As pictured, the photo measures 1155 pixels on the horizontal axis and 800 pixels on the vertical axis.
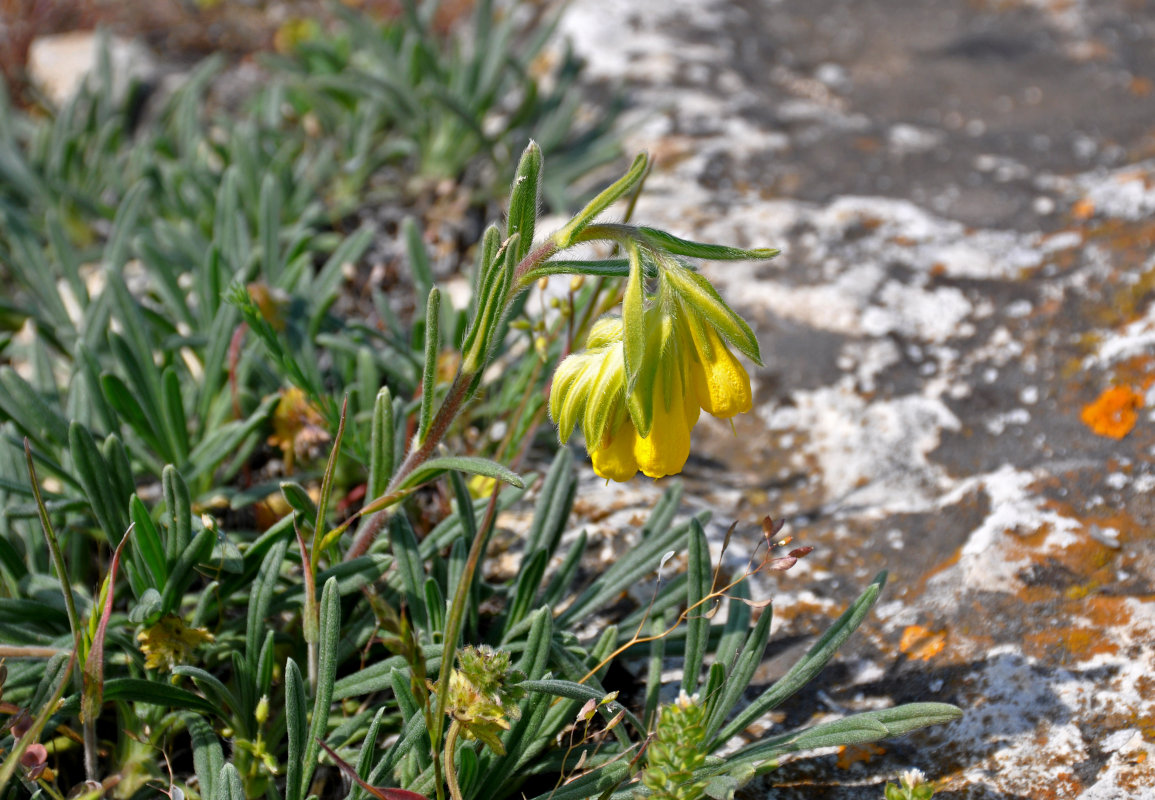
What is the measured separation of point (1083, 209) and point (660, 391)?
7.11 feet

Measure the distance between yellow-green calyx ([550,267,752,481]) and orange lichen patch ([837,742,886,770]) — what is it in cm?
69

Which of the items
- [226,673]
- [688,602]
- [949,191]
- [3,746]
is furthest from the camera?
[949,191]

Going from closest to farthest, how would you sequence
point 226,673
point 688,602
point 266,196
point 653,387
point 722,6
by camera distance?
point 653,387 → point 688,602 → point 226,673 → point 266,196 → point 722,6

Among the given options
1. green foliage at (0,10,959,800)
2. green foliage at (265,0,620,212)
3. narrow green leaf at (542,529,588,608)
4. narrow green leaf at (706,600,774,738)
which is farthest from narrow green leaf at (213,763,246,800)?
green foliage at (265,0,620,212)

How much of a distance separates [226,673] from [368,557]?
0.44m

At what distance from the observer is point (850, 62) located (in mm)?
3955

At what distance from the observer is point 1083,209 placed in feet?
9.49

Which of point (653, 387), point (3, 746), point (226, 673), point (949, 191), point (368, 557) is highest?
point (653, 387)

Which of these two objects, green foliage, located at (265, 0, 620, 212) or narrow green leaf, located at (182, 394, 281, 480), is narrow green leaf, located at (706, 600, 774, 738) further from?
green foliage, located at (265, 0, 620, 212)

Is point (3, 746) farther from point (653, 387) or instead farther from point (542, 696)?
point (653, 387)

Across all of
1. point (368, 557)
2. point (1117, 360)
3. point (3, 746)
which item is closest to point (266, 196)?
point (368, 557)

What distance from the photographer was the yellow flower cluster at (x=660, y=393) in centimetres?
142

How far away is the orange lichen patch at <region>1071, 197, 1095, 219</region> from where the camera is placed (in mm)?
2863

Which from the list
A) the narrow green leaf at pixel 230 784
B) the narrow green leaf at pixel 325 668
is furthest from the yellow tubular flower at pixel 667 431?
the narrow green leaf at pixel 230 784
